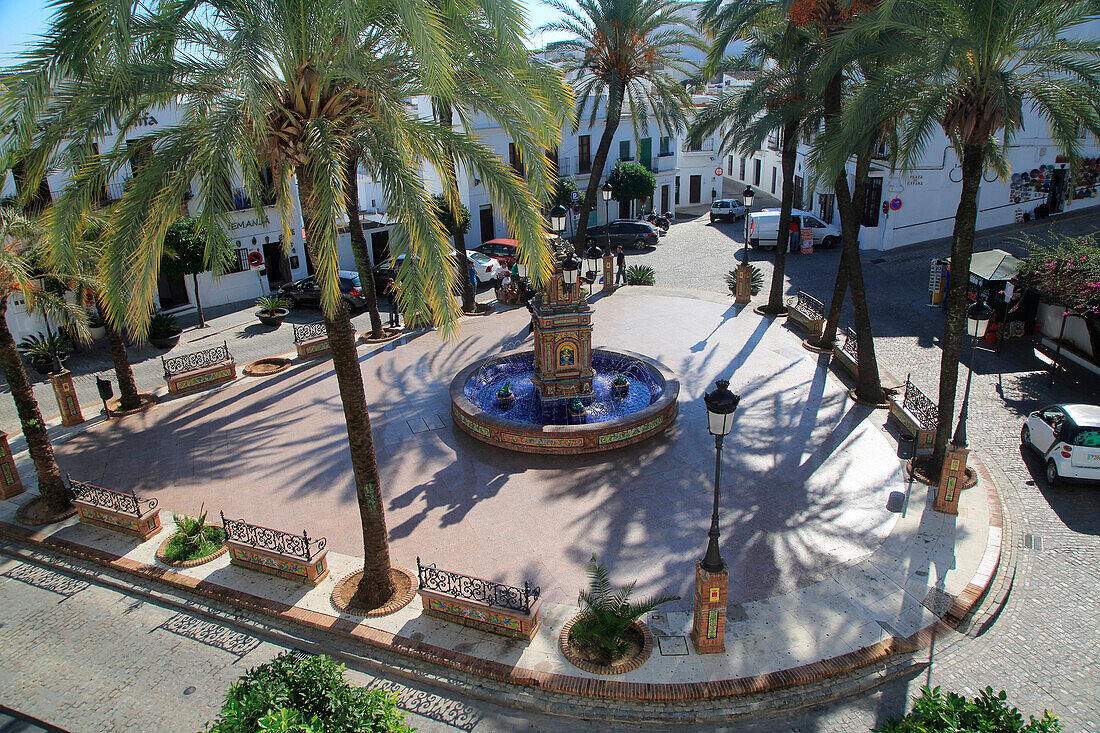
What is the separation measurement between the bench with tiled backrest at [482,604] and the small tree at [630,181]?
30106mm

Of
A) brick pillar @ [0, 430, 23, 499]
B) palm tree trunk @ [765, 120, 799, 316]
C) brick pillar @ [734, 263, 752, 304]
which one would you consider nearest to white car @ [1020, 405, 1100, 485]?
palm tree trunk @ [765, 120, 799, 316]

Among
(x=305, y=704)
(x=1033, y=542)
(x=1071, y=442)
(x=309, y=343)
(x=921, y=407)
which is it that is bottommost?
(x=1033, y=542)

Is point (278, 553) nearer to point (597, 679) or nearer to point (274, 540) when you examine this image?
point (274, 540)

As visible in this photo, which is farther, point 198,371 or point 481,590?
point 198,371

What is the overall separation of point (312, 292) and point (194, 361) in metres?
7.14

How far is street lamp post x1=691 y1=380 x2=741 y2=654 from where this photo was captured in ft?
27.5

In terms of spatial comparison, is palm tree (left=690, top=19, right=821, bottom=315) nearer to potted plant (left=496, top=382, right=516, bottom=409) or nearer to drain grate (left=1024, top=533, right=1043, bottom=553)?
potted plant (left=496, top=382, right=516, bottom=409)

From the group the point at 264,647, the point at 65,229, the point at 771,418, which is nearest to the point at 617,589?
the point at 264,647

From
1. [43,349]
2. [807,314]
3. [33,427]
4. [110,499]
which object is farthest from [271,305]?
[807,314]

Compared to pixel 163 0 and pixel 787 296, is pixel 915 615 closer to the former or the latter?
pixel 163 0

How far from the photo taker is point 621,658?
28.4 ft

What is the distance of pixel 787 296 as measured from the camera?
2388 cm

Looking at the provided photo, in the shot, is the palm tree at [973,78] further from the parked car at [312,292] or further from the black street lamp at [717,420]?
the parked car at [312,292]

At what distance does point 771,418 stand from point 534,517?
599 cm
